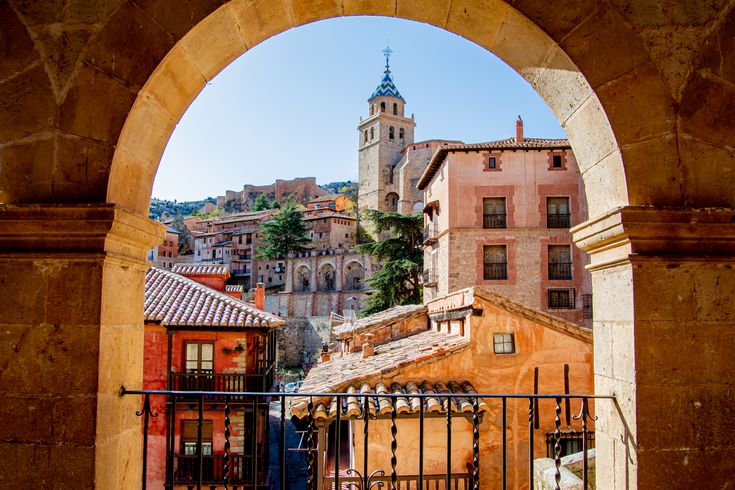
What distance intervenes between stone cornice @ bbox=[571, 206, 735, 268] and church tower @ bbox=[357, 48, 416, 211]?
60.1 meters

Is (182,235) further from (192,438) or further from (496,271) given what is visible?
(192,438)

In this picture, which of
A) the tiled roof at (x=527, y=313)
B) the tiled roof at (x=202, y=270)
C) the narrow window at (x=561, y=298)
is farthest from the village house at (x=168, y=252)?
the tiled roof at (x=527, y=313)

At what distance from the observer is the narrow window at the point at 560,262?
71.9ft

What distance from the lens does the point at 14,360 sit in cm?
223

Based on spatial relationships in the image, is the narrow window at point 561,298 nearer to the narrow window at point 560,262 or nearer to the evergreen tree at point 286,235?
the narrow window at point 560,262

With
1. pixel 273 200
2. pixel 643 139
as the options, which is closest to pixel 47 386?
pixel 643 139

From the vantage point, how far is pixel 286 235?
52.2 meters

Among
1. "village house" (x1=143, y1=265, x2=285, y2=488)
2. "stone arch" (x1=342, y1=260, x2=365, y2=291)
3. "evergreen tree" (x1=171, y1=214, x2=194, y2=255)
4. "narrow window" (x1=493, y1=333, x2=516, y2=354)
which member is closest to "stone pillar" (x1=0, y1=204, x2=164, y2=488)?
"narrow window" (x1=493, y1=333, x2=516, y2=354)

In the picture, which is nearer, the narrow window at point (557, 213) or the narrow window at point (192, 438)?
the narrow window at point (192, 438)

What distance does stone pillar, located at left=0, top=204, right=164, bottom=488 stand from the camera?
7.27 feet

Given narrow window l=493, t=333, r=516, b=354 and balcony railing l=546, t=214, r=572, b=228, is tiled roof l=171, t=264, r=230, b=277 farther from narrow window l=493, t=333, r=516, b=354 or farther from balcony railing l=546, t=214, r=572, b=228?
balcony railing l=546, t=214, r=572, b=228

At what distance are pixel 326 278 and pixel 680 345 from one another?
163 feet

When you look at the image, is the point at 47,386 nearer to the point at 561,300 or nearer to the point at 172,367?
the point at 172,367

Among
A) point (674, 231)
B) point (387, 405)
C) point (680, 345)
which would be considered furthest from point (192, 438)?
point (674, 231)
